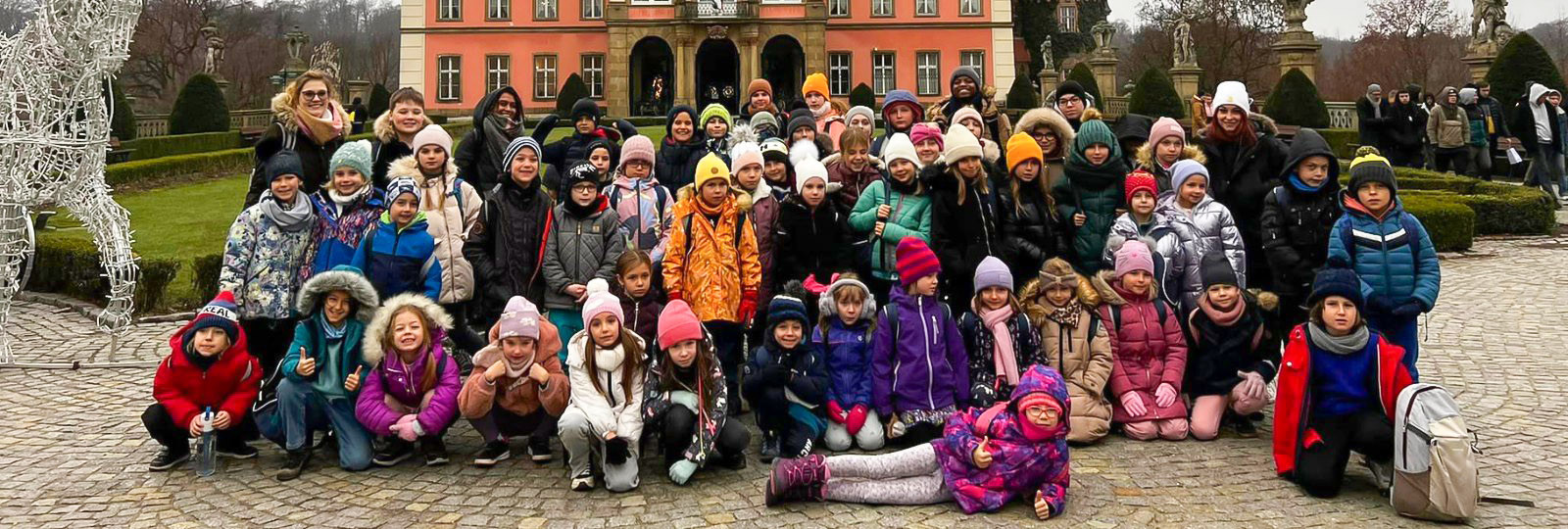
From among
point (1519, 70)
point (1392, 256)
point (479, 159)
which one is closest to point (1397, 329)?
point (1392, 256)

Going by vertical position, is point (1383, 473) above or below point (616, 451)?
below

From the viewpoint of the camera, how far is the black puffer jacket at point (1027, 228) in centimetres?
655

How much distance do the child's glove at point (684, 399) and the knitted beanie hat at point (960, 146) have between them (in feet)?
6.87

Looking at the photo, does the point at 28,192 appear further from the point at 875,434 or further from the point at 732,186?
the point at 875,434

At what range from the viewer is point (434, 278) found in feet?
20.5

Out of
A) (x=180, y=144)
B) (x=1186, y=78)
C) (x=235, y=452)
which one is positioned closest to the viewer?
(x=235, y=452)

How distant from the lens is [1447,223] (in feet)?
42.9

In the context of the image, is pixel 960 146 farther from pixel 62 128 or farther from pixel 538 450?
pixel 62 128

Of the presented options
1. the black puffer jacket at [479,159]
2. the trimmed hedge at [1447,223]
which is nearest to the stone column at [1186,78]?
the trimmed hedge at [1447,223]

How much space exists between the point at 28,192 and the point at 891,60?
33.8 metres

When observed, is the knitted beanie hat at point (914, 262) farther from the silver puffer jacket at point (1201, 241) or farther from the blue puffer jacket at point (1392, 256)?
the blue puffer jacket at point (1392, 256)

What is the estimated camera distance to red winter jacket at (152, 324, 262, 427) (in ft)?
18.1

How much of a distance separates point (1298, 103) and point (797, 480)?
22452 mm

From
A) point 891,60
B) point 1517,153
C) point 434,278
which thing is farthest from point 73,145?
point 891,60
